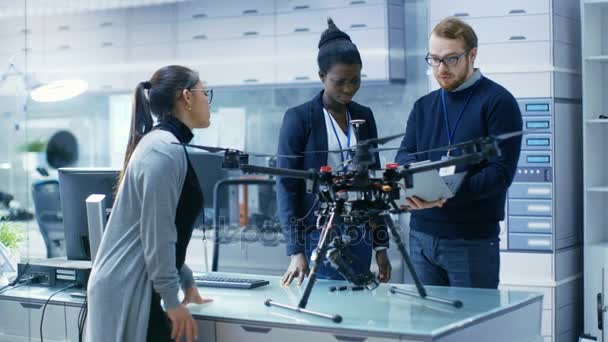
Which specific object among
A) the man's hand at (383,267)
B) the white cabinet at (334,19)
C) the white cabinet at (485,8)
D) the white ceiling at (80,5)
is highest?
the white ceiling at (80,5)

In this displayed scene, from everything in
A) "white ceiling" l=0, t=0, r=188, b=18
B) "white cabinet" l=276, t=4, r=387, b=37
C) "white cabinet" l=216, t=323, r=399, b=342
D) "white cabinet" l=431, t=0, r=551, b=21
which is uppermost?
"white ceiling" l=0, t=0, r=188, b=18

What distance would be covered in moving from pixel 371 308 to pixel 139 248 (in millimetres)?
674

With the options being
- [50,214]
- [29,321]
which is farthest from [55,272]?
[50,214]

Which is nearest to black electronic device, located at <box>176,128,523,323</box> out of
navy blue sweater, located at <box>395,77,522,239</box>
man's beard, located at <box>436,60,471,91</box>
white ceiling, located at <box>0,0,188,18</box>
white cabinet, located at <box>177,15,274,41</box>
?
navy blue sweater, located at <box>395,77,522,239</box>

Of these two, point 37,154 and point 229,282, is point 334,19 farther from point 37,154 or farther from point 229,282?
point 229,282

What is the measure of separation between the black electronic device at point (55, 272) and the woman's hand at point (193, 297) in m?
0.55

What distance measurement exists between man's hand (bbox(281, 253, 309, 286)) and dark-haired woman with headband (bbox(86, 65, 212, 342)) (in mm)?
423

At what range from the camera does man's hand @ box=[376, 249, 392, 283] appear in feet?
Answer: 8.27

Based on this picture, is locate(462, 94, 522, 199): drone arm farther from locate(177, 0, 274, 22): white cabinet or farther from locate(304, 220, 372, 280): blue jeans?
locate(177, 0, 274, 22): white cabinet

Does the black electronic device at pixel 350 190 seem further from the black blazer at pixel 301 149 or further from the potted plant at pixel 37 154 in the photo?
the potted plant at pixel 37 154

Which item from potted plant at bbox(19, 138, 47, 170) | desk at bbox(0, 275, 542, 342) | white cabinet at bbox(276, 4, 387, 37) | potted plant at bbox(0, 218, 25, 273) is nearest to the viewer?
desk at bbox(0, 275, 542, 342)

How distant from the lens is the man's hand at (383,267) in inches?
99.2

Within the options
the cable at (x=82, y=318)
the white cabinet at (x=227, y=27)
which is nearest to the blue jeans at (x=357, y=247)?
the cable at (x=82, y=318)

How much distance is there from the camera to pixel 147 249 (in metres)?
2.06
